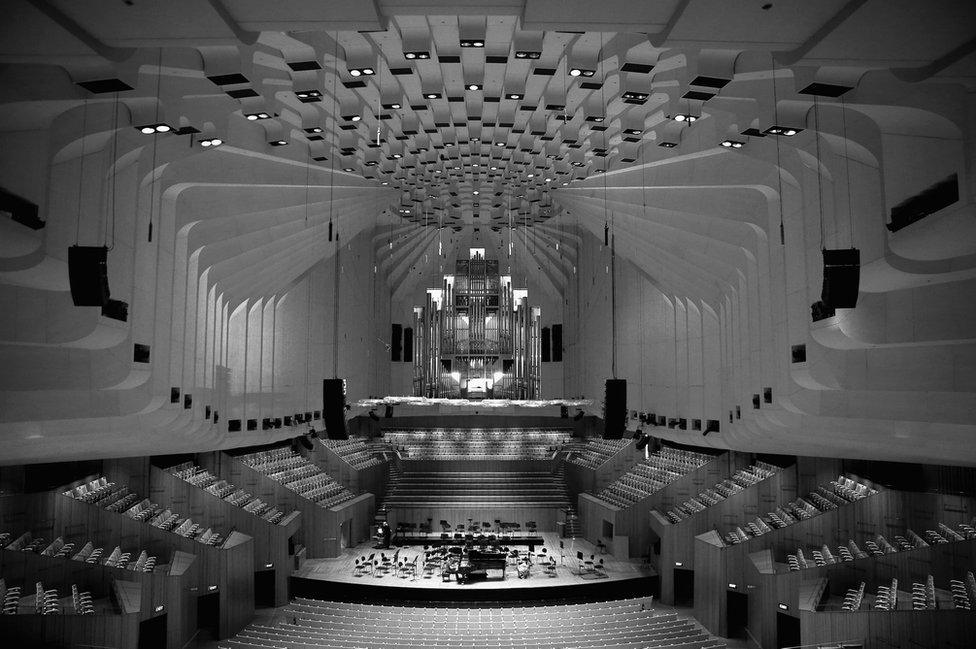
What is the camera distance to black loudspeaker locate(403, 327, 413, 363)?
23.5m

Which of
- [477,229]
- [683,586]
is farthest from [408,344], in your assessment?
[683,586]

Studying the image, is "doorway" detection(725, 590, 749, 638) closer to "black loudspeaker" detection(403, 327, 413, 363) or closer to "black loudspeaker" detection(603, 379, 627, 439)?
"black loudspeaker" detection(603, 379, 627, 439)

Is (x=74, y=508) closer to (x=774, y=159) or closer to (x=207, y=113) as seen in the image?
(x=207, y=113)

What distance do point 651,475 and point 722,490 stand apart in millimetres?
2717

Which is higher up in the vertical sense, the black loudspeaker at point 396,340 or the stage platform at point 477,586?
the black loudspeaker at point 396,340

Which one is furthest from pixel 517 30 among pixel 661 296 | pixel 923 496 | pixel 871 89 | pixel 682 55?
pixel 661 296

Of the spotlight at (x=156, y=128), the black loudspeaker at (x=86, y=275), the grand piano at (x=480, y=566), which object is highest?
the spotlight at (x=156, y=128)

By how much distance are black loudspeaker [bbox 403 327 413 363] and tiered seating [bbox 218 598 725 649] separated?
10.1m

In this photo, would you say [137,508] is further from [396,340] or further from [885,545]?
[885,545]

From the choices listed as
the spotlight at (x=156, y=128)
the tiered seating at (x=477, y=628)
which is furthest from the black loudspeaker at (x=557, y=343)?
the spotlight at (x=156, y=128)

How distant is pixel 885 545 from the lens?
1102 centimetres

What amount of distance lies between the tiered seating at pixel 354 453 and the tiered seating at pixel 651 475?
22.9 ft

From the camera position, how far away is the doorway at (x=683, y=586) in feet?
48.8

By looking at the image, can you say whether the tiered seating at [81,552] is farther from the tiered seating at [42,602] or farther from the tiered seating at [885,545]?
the tiered seating at [885,545]
